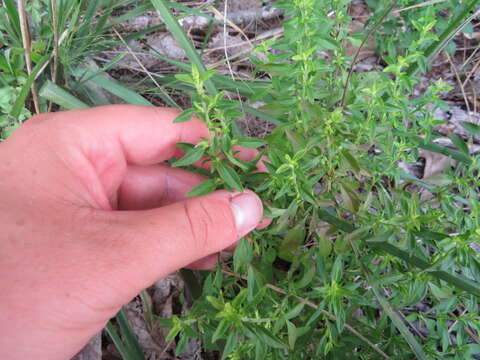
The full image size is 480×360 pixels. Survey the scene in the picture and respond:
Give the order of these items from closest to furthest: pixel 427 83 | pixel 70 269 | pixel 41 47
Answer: pixel 70 269 → pixel 41 47 → pixel 427 83

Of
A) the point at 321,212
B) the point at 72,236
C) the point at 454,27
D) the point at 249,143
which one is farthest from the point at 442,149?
the point at 72,236

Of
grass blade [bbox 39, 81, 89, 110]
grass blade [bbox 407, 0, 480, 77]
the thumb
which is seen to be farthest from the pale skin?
grass blade [bbox 407, 0, 480, 77]

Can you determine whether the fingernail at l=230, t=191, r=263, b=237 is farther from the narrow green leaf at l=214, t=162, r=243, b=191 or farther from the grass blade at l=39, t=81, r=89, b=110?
the grass blade at l=39, t=81, r=89, b=110

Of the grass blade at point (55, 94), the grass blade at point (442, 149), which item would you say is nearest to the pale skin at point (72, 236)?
the grass blade at point (55, 94)

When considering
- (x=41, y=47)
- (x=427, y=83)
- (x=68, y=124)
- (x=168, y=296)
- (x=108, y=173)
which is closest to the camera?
(x=68, y=124)

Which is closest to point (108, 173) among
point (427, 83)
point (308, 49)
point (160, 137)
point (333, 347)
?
point (160, 137)

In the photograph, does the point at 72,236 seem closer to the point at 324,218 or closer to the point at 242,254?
the point at 242,254

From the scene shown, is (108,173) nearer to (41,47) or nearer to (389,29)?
(41,47)

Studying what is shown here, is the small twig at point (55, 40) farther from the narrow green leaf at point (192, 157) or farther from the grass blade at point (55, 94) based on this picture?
the narrow green leaf at point (192, 157)
